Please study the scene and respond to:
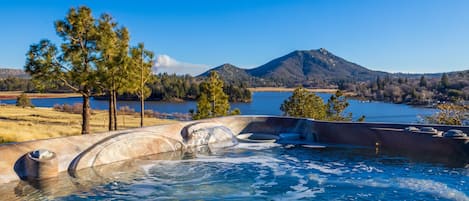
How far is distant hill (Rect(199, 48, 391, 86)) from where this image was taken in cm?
13975

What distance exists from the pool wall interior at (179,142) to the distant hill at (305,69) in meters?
122

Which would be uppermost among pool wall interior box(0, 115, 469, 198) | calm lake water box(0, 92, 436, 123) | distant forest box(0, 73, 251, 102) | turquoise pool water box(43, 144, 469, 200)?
distant forest box(0, 73, 251, 102)

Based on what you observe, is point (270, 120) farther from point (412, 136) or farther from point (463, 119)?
point (463, 119)

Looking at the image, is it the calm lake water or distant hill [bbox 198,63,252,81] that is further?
distant hill [bbox 198,63,252,81]

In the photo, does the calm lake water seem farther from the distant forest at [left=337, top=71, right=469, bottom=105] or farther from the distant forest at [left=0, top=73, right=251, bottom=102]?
the distant forest at [left=0, top=73, right=251, bottom=102]

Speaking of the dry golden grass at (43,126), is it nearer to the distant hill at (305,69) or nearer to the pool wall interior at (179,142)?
the pool wall interior at (179,142)

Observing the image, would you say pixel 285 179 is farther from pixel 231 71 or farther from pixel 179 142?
pixel 231 71

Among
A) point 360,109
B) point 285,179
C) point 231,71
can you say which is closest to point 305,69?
point 231,71

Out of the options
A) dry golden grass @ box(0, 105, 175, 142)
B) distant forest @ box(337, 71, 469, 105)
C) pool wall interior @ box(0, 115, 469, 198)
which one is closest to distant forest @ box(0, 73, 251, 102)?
distant forest @ box(337, 71, 469, 105)

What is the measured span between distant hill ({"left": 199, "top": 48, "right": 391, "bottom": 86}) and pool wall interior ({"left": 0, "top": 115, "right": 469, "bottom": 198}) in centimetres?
12207

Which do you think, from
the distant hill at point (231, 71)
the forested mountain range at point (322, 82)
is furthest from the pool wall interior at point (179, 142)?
the distant hill at point (231, 71)

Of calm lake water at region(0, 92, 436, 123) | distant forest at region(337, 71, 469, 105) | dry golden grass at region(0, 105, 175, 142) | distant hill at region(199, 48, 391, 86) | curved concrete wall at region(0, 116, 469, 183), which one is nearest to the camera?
curved concrete wall at region(0, 116, 469, 183)

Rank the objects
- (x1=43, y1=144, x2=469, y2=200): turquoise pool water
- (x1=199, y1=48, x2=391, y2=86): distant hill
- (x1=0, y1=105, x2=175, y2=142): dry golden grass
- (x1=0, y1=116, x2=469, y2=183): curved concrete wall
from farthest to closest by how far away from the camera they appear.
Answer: (x1=199, y1=48, x2=391, y2=86): distant hill
(x1=0, y1=105, x2=175, y2=142): dry golden grass
(x1=0, y1=116, x2=469, y2=183): curved concrete wall
(x1=43, y1=144, x2=469, y2=200): turquoise pool water

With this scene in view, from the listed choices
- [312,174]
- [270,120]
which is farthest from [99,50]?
[312,174]
